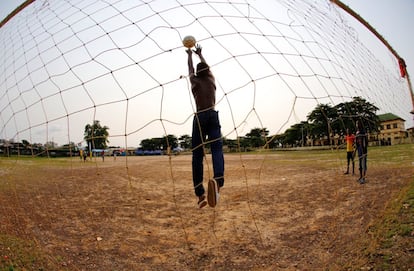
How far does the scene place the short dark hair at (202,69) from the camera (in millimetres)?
2537

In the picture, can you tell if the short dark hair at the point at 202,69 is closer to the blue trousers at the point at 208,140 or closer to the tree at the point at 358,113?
the blue trousers at the point at 208,140

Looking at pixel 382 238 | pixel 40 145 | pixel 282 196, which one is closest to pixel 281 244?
pixel 382 238

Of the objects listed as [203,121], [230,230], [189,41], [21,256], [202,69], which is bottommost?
[230,230]

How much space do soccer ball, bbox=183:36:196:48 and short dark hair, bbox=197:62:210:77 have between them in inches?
8.4

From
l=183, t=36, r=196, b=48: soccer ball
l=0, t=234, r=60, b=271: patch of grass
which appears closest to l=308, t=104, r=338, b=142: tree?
l=183, t=36, r=196, b=48: soccer ball

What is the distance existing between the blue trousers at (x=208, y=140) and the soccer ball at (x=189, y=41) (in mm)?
680

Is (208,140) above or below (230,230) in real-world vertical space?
above

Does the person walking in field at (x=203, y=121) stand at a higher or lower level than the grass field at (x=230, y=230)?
higher

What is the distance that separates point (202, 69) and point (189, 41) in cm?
31

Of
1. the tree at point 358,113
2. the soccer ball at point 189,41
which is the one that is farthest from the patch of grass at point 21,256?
the tree at point 358,113

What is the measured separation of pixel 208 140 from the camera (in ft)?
8.36

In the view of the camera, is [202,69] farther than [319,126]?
No

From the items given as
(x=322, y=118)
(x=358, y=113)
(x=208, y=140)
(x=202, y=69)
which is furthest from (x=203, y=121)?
(x=358, y=113)

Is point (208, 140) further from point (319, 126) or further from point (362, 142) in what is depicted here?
point (362, 142)
